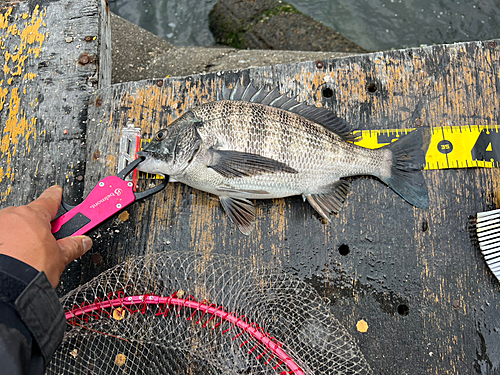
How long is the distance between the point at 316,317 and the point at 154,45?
3.74 meters

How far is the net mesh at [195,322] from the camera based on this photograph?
2.01 meters

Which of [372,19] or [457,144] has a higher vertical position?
[372,19]

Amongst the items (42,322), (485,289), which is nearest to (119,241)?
(42,322)

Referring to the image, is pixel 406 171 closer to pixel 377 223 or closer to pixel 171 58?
pixel 377 223

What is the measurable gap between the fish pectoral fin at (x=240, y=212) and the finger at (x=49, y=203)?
1.06 metres

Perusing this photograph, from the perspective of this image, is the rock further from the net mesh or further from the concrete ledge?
the net mesh

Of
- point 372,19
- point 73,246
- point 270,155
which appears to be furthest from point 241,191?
point 372,19

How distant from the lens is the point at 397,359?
2160 mm

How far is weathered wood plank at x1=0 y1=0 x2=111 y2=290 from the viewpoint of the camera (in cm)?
258

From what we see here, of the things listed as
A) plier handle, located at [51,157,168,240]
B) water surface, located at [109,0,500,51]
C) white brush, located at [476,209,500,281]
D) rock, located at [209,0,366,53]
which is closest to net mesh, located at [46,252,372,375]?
plier handle, located at [51,157,168,240]

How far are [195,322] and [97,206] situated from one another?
1003mm

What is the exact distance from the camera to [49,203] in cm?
201

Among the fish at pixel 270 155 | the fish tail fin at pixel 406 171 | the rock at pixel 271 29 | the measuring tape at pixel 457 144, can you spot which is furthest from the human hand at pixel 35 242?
the rock at pixel 271 29

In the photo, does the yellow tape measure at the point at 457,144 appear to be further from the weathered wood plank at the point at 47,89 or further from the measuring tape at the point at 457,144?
the weathered wood plank at the point at 47,89
